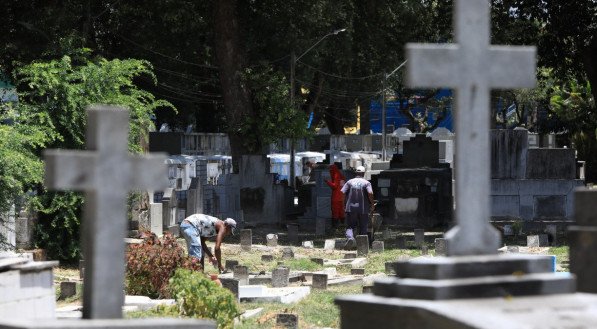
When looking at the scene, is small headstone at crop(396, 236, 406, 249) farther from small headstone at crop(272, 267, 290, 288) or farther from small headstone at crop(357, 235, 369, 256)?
small headstone at crop(272, 267, 290, 288)

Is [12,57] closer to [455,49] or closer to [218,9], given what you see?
[218,9]

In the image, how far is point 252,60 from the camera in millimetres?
39875

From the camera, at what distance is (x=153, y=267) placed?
51.2 feet

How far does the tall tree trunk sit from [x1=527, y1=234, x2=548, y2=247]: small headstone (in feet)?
33.6

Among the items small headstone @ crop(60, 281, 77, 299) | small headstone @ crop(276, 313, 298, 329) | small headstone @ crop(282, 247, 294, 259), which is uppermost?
small headstone @ crop(282, 247, 294, 259)

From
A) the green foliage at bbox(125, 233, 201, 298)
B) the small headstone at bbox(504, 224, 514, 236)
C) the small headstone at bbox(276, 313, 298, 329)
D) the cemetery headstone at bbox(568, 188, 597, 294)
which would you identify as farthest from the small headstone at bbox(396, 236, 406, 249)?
the cemetery headstone at bbox(568, 188, 597, 294)

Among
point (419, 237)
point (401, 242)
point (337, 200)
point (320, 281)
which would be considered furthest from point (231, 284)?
point (337, 200)

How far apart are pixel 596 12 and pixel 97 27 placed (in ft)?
47.8

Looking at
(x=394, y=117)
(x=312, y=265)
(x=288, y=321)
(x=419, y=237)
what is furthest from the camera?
(x=394, y=117)

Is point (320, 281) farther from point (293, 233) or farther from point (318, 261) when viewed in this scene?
point (293, 233)

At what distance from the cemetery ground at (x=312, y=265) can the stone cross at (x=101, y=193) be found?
6.15 metres

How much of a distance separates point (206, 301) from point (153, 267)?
3.04 meters

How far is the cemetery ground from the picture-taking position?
14.4 meters

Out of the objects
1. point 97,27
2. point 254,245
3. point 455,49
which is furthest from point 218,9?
point 455,49
